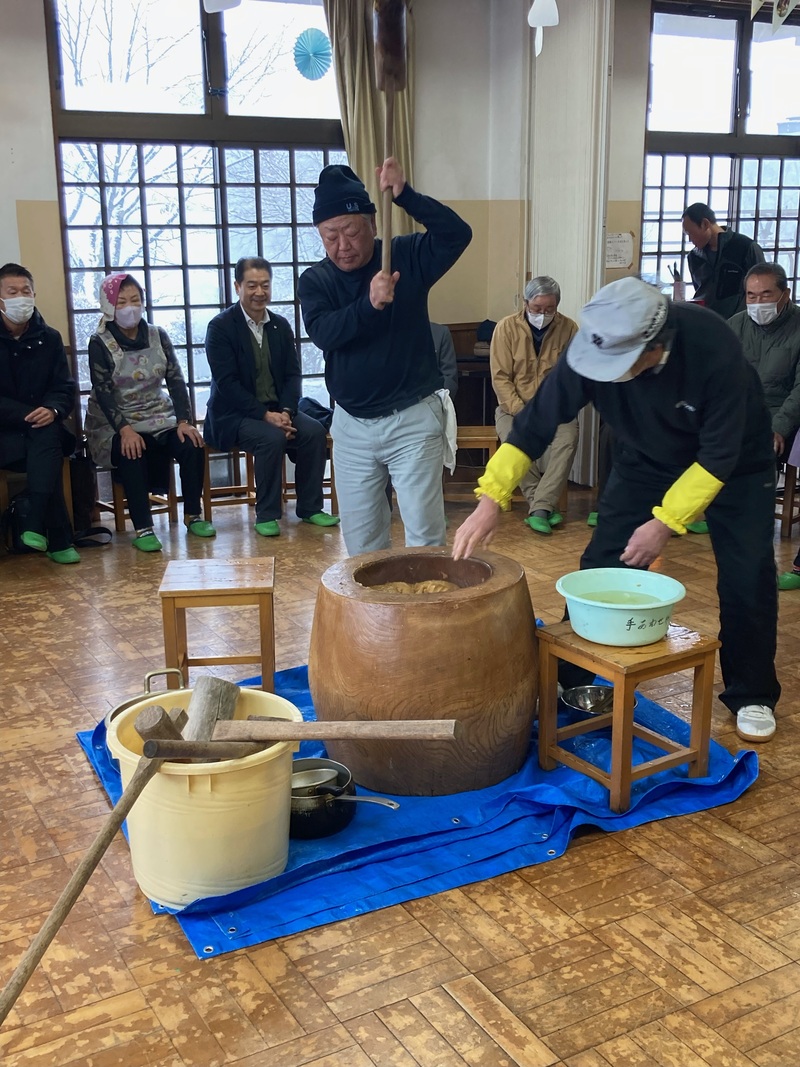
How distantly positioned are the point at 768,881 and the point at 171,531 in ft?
12.1

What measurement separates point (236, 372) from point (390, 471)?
7.06 ft

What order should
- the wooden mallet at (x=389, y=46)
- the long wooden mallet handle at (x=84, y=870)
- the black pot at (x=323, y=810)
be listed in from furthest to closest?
1. the wooden mallet at (x=389, y=46)
2. the black pot at (x=323, y=810)
3. the long wooden mallet handle at (x=84, y=870)

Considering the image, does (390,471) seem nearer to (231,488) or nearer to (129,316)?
(129,316)

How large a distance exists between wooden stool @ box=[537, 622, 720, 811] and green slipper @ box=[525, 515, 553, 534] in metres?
2.41

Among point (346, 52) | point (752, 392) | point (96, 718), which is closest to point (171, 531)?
point (96, 718)

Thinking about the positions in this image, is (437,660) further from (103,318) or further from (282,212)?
(282,212)

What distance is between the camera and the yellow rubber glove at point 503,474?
2613mm

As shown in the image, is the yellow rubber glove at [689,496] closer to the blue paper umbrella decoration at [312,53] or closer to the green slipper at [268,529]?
the green slipper at [268,529]

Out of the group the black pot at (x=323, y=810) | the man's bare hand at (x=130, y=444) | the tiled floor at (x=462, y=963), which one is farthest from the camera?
the man's bare hand at (x=130, y=444)

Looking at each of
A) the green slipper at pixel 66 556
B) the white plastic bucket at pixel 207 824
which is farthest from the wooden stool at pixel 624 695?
the green slipper at pixel 66 556

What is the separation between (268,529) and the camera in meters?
5.04

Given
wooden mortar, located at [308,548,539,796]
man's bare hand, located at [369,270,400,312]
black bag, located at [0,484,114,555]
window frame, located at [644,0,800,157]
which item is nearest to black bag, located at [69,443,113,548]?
black bag, located at [0,484,114,555]

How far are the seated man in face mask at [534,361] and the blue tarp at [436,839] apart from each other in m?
2.66

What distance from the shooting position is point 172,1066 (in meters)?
1.66
